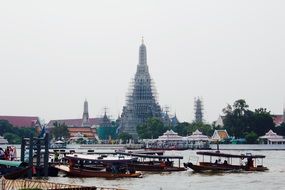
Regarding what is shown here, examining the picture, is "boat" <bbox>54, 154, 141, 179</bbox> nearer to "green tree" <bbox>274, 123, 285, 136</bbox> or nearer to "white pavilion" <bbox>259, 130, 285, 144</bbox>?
"white pavilion" <bbox>259, 130, 285, 144</bbox>

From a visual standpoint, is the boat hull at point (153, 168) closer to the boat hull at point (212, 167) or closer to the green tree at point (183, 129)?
the boat hull at point (212, 167)

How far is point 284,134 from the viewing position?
153250 millimetres

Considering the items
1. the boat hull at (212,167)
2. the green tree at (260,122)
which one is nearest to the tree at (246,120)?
the green tree at (260,122)

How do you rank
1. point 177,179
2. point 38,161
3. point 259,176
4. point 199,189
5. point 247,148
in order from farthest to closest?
point 247,148 < point 259,176 < point 177,179 < point 38,161 < point 199,189

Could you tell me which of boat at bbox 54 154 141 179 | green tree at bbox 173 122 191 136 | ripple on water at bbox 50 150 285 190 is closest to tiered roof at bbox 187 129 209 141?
green tree at bbox 173 122 191 136

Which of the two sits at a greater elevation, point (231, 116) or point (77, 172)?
point (231, 116)

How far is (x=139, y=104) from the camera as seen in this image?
625 ft

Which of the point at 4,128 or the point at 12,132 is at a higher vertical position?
the point at 4,128

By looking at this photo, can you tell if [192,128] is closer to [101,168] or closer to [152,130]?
[152,130]

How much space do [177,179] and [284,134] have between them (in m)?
104

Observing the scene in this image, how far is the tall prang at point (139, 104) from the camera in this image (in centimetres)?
18988

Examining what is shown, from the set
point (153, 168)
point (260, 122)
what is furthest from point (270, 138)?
point (153, 168)

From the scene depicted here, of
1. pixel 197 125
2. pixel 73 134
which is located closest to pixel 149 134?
pixel 197 125

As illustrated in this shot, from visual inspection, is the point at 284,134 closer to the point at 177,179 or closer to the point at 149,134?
the point at 149,134
